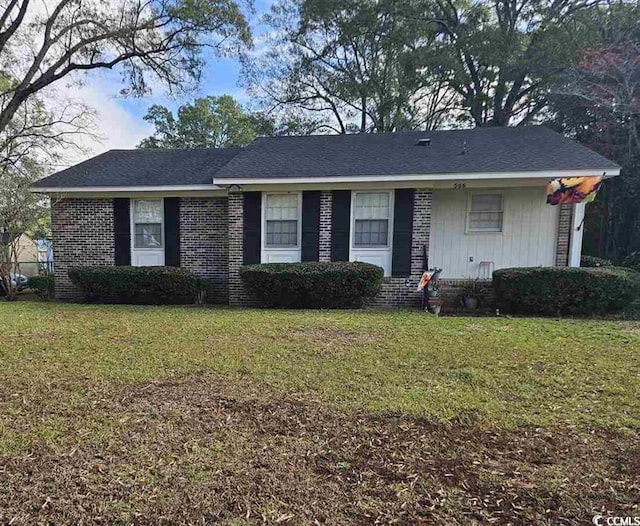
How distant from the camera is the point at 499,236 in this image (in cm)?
912

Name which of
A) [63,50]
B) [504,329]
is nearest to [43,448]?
[504,329]

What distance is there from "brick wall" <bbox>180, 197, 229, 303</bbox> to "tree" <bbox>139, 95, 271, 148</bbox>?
75.7 ft

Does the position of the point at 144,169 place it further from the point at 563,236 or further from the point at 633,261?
the point at 633,261

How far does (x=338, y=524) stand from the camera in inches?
76.1

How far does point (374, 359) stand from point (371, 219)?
492 cm

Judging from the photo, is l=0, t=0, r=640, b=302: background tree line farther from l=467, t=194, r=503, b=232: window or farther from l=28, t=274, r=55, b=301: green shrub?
l=467, t=194, r=503, b=232: window

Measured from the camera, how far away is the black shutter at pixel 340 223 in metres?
8.98

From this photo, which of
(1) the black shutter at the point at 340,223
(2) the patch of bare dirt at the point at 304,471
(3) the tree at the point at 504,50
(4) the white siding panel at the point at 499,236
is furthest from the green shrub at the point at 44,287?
(3) the tree at the point at 504,50

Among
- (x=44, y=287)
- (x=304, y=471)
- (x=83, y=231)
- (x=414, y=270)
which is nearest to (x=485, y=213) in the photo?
(x=414, y=270)

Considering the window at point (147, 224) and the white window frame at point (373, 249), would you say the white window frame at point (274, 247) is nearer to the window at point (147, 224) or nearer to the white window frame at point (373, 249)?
the white window frame at point (373, 249)

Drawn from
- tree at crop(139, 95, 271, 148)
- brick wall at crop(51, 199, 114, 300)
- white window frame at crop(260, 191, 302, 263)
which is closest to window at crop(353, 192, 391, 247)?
white window frame at crop(260, 191, 302, 263)

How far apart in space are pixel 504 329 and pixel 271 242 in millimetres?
5512

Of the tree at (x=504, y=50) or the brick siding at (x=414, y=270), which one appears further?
the tree at (x=504, y=50)

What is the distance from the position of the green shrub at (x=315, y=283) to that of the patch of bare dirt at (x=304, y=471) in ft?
16.4
